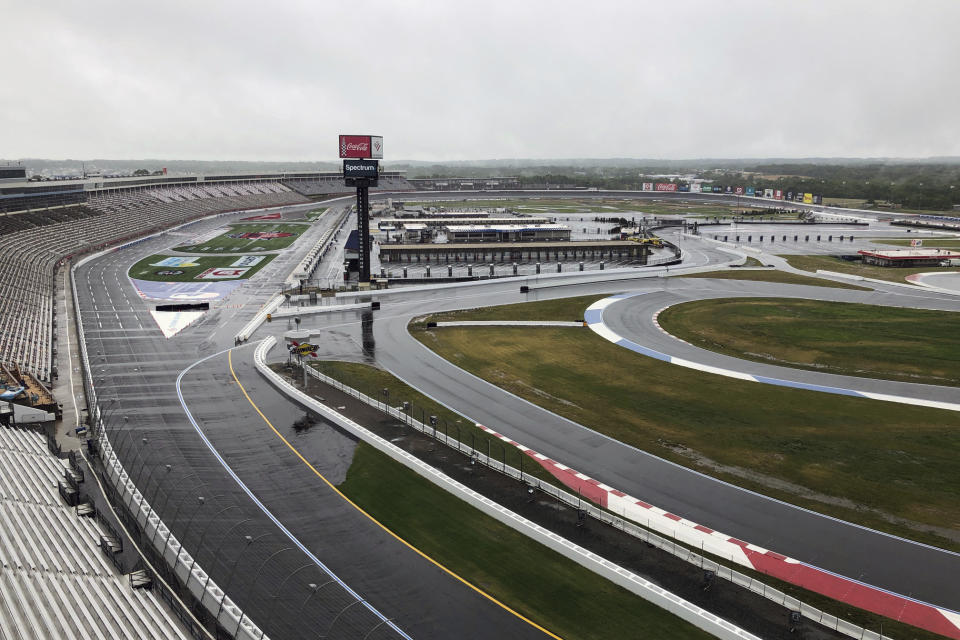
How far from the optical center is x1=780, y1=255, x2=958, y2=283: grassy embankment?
96.1m

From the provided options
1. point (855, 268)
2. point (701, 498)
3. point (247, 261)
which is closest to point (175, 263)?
point (247, 261)

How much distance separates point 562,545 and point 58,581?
18328 mm

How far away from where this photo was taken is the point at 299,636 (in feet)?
70.1

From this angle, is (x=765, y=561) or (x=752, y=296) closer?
(x=765, y=561)

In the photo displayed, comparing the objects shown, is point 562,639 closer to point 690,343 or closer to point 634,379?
point 634,379

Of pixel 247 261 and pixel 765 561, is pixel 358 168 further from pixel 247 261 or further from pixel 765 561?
pixel 765 561

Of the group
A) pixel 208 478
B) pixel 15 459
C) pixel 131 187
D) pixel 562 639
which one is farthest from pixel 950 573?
pixel 131 187

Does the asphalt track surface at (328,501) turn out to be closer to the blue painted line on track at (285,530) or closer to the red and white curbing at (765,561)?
the blue painted line on track at (285,530)

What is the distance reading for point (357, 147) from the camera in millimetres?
82438

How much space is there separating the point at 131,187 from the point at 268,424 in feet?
573

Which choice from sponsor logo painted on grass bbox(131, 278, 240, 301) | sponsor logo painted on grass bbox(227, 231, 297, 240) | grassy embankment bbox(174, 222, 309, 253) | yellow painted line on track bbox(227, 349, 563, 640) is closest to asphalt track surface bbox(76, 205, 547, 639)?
yellow painted line on track bbox(227, 349, 563, 640)

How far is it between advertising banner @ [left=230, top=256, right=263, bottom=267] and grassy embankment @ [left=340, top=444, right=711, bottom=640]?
81.3m

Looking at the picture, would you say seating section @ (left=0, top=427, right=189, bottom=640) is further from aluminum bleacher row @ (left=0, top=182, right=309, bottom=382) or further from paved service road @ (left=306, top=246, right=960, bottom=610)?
aluminum bleacher row @ (left=0, top=182, right=309, bottom=382)

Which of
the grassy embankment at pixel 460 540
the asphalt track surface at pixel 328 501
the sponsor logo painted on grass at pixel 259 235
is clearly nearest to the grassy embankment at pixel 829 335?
the asphalt track surface at pixel 328 501
